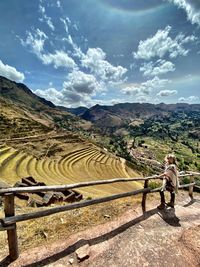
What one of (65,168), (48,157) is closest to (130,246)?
(65,168)

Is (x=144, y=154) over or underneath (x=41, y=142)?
underneath

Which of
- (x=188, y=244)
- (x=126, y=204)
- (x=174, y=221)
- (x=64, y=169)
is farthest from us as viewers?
(x=64, y=169)

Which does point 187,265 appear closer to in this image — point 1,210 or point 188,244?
point 188,244

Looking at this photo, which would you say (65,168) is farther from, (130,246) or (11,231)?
(11,231)

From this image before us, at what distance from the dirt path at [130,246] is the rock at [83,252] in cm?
3

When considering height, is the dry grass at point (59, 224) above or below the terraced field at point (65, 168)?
above

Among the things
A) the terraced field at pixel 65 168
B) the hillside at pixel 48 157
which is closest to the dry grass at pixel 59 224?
the terraced field at pixel 65 168

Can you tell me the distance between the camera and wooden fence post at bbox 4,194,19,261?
479 centimetres

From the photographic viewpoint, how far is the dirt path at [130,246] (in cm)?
527

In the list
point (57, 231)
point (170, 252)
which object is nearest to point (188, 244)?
point (170, 252)

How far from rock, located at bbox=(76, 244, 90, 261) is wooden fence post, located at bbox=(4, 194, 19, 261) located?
1.38 meters

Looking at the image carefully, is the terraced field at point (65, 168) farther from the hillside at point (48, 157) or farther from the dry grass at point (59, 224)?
the dry grass at point (59, 224)

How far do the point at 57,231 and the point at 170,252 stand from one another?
308 centimetres

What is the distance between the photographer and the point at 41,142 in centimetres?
5847
